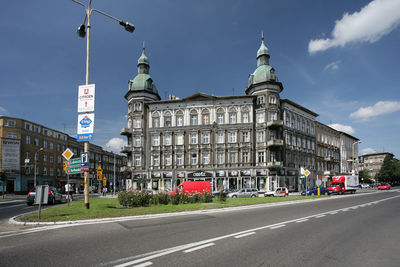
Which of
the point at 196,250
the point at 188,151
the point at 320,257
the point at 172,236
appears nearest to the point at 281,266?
the point at 320,257

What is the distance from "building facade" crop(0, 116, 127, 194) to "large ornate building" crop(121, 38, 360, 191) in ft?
43.0

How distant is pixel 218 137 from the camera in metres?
Answer: 46.0

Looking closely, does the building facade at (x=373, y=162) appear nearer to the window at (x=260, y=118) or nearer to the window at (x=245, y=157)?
the window at (x=260, y=118)

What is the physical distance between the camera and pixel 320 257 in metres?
6.13

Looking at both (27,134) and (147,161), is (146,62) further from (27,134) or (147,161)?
(27,134)

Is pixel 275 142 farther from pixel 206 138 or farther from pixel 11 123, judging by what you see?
pixel 11 123

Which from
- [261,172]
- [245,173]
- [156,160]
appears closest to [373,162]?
[261,172]

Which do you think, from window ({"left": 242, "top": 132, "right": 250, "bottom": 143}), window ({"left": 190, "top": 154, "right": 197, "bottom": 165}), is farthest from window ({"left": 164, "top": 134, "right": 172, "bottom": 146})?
window ({"left": 242, "top": 132, "right": 250, "bottom": 143})

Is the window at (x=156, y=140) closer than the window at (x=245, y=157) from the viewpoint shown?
No

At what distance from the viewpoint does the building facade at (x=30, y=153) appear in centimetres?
5159

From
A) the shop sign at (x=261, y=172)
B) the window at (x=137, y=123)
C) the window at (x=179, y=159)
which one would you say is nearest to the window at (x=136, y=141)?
the window at (x=137, y=123)

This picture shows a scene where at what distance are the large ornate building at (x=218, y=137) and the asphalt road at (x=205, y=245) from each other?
111 ft

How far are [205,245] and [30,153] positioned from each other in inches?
2399

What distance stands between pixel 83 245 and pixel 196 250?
317 centimetres
